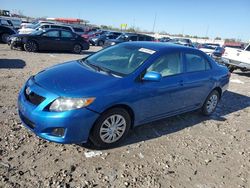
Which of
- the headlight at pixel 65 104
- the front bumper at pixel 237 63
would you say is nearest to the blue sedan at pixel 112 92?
the headlight at pixel 65 104

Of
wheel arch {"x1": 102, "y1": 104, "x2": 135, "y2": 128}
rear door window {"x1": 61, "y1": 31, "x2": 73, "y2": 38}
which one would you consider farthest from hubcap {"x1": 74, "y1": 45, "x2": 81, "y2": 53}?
wheel arch {"x1": 102, "y1": 104, "x2": 135, "y2": 128}

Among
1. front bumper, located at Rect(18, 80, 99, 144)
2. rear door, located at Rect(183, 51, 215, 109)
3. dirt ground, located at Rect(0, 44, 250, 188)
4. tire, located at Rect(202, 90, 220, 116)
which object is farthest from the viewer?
tire, located at Rect(202, 90, 220, 116)

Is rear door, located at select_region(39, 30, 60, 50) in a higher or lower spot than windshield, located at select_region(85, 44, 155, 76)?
lower

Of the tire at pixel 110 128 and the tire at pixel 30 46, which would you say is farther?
the tire at pixel 30 46

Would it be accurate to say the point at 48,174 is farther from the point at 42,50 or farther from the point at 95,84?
the point at 42,50

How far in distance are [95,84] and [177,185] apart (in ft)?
5.97

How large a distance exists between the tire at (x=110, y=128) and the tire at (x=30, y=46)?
11.8 meters

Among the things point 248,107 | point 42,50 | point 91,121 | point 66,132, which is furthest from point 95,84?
point 42,50

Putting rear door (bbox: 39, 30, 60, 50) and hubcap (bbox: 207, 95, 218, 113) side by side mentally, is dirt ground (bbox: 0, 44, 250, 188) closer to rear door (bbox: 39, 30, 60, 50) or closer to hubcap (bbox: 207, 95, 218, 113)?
hubcap (bbox: 207, 95, 218, 113)

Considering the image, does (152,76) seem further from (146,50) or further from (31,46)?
(31,46)

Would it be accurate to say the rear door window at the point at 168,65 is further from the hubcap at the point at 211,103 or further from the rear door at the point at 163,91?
the hubcap at the point at 211,103

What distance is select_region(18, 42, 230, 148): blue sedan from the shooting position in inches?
146

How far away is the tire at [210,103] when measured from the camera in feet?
20.3

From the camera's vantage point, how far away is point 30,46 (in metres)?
14.6
